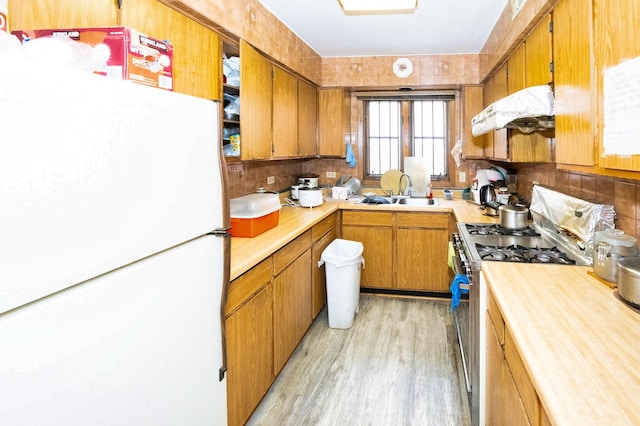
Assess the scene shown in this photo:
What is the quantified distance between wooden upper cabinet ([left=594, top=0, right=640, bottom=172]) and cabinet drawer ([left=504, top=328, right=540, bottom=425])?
66 centimetres

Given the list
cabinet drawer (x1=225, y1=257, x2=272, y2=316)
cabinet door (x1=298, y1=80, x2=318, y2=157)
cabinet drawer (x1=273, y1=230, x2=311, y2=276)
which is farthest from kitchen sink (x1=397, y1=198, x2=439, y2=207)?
cabinet drawer (x1=225, y1=257, x2=272, y2=316)

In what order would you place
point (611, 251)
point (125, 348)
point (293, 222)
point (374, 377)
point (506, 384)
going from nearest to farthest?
point (125, 348)
point (506, 384)
point (611, 251)
point (374, 377)
point (293, 222)

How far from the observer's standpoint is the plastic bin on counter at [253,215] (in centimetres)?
252

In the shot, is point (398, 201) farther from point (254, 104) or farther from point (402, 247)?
point (254, 104)

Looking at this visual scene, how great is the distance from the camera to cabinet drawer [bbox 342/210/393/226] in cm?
403

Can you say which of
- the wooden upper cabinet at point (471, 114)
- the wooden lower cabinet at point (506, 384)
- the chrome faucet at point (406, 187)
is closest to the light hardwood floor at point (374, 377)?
the wooden lower cabinet at point (506, 384)

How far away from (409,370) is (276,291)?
1037 mm

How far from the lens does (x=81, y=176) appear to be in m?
0.85

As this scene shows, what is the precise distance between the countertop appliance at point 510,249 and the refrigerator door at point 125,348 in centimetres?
123

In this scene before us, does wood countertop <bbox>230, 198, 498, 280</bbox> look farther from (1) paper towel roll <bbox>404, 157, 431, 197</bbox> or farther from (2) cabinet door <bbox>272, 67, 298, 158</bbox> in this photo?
(2) cabinet door <bbox>272, 67, 298, 158</bbox>

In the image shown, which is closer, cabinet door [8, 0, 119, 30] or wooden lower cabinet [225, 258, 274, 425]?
cabinet door [8, 0, 119, 30]

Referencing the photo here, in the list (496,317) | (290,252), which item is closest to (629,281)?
(496,317)

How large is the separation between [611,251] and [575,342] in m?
0.63

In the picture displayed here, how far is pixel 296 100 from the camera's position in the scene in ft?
12.6
